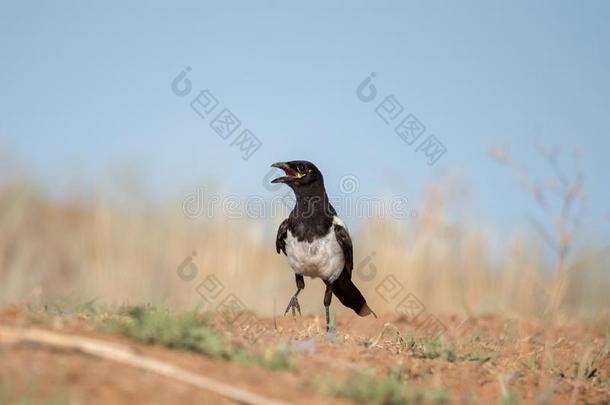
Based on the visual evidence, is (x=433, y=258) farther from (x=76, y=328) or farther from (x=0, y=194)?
(x=76, y=328)

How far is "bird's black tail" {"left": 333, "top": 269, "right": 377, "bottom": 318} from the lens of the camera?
7.46m

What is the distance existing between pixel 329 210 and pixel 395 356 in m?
2.84

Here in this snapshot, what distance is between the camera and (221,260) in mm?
11039

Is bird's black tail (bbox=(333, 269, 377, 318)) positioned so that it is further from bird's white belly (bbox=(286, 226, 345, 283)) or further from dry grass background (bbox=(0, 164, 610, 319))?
dry grass background (bbox=(0, 164, 610, 319))

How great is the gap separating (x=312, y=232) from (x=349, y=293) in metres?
1.05

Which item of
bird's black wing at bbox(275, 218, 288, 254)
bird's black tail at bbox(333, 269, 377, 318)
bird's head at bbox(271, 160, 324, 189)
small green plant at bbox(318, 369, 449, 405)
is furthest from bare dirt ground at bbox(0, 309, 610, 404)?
bird's head at bbox(271, 160, 324, 189)

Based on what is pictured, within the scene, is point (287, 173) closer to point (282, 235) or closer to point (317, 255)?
point (282, 235)

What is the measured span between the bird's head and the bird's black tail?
1.07 metres

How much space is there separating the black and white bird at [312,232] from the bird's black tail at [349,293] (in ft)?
0.74

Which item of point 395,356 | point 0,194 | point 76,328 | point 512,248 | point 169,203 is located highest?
point 0,194

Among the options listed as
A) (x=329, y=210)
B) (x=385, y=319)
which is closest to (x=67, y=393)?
(x=329, y=210)

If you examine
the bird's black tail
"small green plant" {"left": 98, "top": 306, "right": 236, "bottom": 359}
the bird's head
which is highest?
the bird's head

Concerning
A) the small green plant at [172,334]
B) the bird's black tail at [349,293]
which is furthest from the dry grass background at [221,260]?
the small green plant at [172,334]

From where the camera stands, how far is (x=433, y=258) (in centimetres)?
1209
